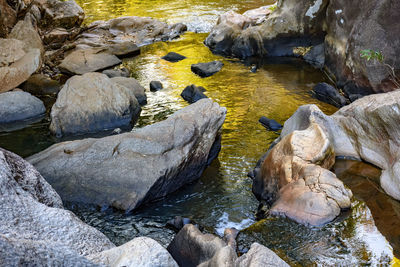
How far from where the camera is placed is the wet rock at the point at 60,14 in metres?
18.3

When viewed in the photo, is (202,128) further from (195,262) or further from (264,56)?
(264,56)

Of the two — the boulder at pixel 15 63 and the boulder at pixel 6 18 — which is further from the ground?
the boulder at pixel 6 18

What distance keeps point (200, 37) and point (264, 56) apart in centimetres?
380

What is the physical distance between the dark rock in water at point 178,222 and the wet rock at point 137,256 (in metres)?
3.07

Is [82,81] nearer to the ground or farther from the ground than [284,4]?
nearer to the ground

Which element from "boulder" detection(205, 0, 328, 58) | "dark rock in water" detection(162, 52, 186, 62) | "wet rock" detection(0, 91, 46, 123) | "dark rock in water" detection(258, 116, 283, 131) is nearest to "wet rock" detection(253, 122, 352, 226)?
"dark rock in water" detection(258, 116, 283, 131)

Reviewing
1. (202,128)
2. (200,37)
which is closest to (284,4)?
(200,37)

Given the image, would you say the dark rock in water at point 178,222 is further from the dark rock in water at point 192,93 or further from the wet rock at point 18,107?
the wet rock at point 18,107

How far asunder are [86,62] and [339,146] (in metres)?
9.46

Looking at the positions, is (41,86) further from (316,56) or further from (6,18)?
(316,56)

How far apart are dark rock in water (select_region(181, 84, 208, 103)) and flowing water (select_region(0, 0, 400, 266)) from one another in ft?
0.58

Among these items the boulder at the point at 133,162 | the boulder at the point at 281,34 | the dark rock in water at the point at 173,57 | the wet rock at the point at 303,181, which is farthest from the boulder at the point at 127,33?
the wet rock at the point at 303,181

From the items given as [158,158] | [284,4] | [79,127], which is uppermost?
[284,4]

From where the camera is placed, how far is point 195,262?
5.11 metres
